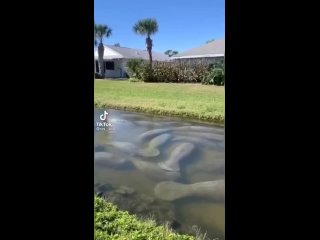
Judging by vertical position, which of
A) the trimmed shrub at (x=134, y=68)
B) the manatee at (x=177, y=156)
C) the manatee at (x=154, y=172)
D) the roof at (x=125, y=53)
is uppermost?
the roof at (x=125, y=53)

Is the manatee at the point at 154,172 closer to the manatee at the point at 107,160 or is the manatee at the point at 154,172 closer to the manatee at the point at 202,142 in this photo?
the manatee at the point at 107,160

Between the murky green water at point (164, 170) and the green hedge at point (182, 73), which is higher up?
the green hedge at point (182, 73)

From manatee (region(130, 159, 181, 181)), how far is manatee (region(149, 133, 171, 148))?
0.88 metres

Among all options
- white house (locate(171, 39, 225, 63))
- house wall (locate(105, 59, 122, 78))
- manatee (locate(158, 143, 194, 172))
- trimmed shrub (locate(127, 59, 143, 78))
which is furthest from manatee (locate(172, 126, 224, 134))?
house wall (locate(105, 59, 122, 78))

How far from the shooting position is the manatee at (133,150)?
16.9ft

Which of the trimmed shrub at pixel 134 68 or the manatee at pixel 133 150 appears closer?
the manatee at pixel 133 150

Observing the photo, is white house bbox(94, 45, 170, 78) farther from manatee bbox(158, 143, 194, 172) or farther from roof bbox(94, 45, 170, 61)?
manatee bbox(158, 143, 194, 172)

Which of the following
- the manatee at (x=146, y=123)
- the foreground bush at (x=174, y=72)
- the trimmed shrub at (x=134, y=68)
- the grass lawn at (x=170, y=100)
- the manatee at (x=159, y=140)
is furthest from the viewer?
the trimmed shrub at (x=134, y=68)

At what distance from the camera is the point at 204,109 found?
23.6 feet

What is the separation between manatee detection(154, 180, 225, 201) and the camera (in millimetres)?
3531

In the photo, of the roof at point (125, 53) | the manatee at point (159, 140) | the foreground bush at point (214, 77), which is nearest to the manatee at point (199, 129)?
Result: the manatee at point (159, 140)
